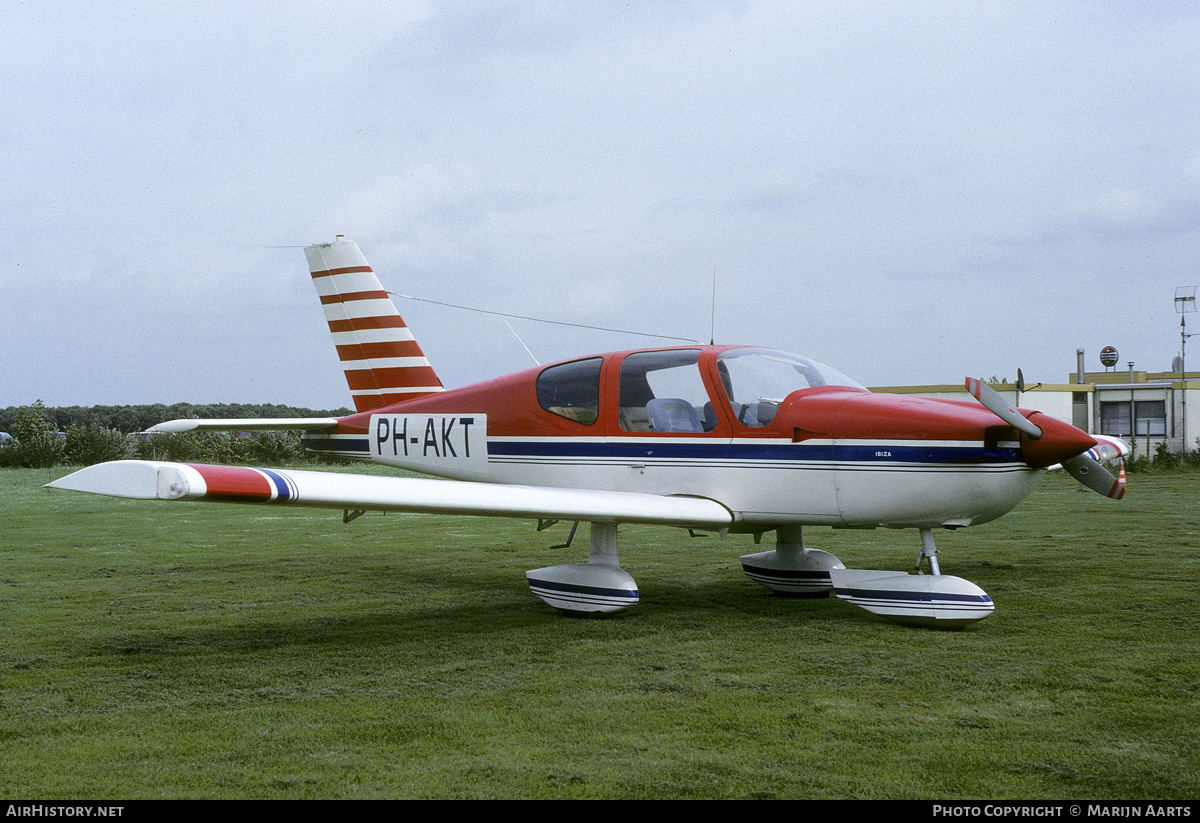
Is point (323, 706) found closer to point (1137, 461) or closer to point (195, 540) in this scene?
point (195, 540)

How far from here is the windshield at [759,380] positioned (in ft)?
21.4

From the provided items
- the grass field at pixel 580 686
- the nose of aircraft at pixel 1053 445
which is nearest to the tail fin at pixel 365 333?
the grass field at pixel 580 686

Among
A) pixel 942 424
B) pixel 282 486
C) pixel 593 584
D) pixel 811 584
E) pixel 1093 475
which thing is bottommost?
pixel 811 584

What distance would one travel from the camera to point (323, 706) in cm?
431

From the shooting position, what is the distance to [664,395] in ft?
22.6

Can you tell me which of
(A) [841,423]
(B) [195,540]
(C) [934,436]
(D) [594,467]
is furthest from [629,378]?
(B) [195,540]

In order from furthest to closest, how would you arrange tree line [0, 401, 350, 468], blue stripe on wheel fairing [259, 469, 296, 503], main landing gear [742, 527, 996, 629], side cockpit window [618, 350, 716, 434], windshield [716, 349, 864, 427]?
1. tree line [0, 401, 350, 468]
2. side cockpit window [618, 350, 716, 434]
3. windshield [716, 349, 864, 427]
4. main landing gear [742, 527, 996, 629]
5. blue stripe on wheel fairing [259, 469, 296, 503]

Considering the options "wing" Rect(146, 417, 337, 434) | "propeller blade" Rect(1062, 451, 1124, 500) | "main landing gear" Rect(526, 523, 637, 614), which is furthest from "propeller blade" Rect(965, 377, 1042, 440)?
"wing" Rect(146, 417, 337, 434)

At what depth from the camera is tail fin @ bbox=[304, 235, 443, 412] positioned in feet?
30.2

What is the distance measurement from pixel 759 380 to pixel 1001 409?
60.7 inches

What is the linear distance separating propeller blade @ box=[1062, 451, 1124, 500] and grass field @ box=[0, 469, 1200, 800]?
0.78 metres

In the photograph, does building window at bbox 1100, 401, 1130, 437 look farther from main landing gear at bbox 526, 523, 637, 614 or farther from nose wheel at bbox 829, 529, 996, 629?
main landing gear at bbox 526, 523, 637, 614

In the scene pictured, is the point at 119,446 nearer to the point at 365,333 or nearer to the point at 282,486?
the point at 365,333

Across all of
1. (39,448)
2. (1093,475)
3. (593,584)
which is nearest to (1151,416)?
(1093,475)
